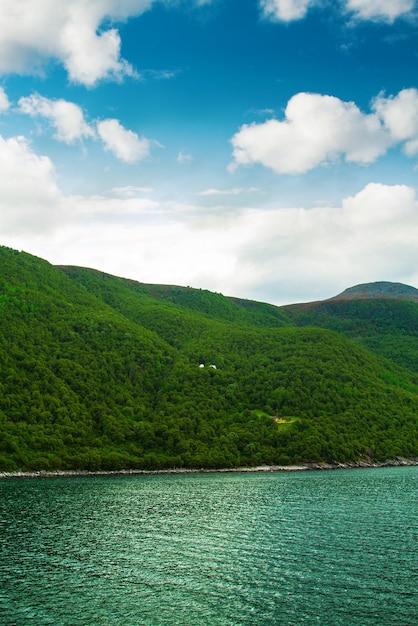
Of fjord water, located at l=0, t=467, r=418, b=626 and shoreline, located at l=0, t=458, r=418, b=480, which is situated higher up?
fjord water, located at l=0, t=467, r=418, b=626

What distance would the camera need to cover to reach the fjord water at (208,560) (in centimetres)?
3831

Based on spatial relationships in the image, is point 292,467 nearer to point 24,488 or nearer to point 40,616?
point 24,488

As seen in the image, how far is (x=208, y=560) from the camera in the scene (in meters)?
54.2

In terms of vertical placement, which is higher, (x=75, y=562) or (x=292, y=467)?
(x=75, y=562)

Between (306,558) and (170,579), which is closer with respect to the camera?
(170,579)

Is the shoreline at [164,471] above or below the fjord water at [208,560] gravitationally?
below

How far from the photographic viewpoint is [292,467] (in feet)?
635

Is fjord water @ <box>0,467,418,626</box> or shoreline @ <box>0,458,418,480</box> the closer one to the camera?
fjord water @ <box>0,467,418,626</box>

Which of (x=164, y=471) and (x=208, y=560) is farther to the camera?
(x=164, y=471)

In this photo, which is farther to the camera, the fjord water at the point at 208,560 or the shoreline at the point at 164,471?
the shoreline at the point at 164,471

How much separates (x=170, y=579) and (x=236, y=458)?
149 m

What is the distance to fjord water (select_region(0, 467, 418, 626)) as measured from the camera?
3831 centimetres

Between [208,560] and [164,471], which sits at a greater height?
[208,560]

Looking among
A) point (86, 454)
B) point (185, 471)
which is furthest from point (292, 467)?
point (86, 454)
